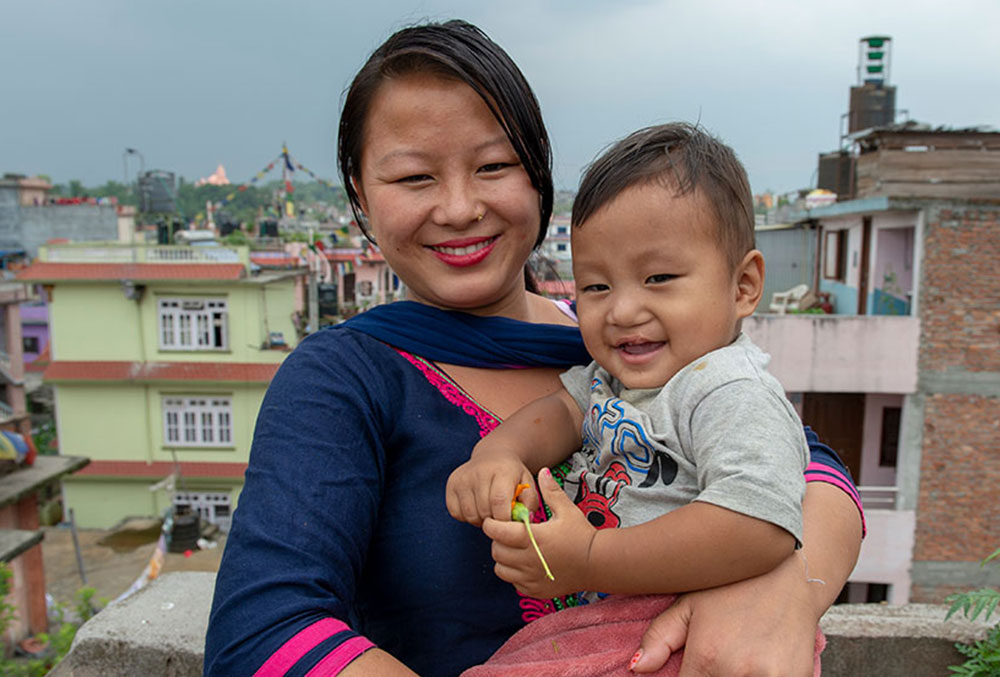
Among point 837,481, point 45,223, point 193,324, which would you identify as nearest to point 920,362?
point 837,481

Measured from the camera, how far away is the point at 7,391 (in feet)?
81.5

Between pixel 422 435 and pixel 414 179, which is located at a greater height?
pixel 414 179

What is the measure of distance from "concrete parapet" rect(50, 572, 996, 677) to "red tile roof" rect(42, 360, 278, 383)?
17.7 m

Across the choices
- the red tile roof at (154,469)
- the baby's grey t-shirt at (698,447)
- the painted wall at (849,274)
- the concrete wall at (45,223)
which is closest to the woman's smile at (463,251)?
the baby's grey t-shirt at (698,447)

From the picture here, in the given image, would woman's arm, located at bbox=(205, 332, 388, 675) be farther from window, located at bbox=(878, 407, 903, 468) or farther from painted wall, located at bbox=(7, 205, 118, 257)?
painted wall, located at bbox=(7, 205, 118, 257)

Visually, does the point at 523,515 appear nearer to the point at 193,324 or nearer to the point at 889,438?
the point at 889,438

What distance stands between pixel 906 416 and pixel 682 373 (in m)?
12.3

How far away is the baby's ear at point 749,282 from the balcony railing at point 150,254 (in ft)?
61.4

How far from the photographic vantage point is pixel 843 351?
11.7m

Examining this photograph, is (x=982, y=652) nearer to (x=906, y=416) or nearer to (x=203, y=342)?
(x=906, y=416)

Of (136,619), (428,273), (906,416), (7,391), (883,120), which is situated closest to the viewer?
(428,273)

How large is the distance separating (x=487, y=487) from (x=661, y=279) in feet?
1.64

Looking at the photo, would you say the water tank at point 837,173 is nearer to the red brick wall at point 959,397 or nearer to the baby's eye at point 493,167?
the red brick wall at point 959,397

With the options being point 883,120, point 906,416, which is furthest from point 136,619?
point 883,120
